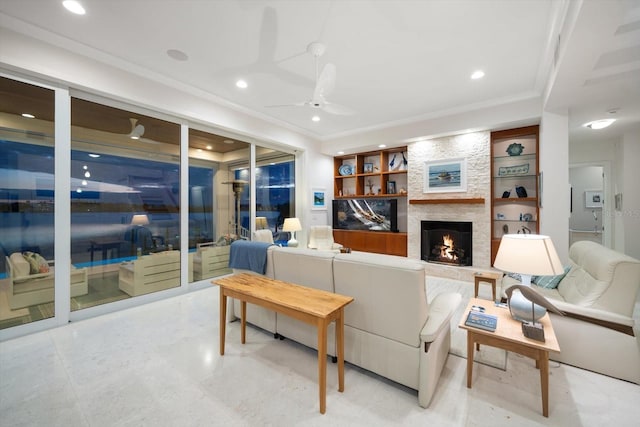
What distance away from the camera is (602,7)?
5.67 ft

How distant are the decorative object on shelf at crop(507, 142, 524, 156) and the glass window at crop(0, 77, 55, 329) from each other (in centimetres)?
672

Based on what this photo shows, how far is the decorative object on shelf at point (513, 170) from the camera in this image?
Answer: 4.55 metres

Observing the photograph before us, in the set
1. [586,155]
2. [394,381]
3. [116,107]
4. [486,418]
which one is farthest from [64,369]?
[586,155]

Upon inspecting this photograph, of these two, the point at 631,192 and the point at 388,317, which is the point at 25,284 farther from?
the point at 631,192

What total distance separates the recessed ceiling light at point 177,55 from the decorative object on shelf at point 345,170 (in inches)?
177

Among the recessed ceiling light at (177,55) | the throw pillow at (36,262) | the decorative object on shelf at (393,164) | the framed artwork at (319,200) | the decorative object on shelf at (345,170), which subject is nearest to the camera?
the throw pillow at (36,262)

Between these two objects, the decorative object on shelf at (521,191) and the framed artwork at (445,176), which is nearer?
the decorative object on shelf at (521,191)

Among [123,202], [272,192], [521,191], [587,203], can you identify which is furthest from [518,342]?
[587,203]

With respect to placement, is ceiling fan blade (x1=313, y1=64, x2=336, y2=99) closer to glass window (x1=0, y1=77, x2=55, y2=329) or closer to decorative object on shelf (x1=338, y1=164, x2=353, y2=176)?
glass window (x1=0, y1=77, x2=55, y2=329)

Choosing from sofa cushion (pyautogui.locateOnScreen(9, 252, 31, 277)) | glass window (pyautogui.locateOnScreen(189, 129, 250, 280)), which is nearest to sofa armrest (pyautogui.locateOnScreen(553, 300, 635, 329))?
glass window (pyautogui.locateOnScreen(189, 129, 250, 280))

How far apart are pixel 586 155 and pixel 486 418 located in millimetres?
6487

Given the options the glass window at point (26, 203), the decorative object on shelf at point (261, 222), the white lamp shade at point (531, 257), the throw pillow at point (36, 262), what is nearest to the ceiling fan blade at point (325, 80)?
the white lamp shade at point (531, 257)

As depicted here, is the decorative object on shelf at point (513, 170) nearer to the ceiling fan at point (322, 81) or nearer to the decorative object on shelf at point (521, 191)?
the decorative object on shelf at point (521, 191)

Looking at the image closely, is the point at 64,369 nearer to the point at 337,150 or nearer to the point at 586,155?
the point at 337,150
